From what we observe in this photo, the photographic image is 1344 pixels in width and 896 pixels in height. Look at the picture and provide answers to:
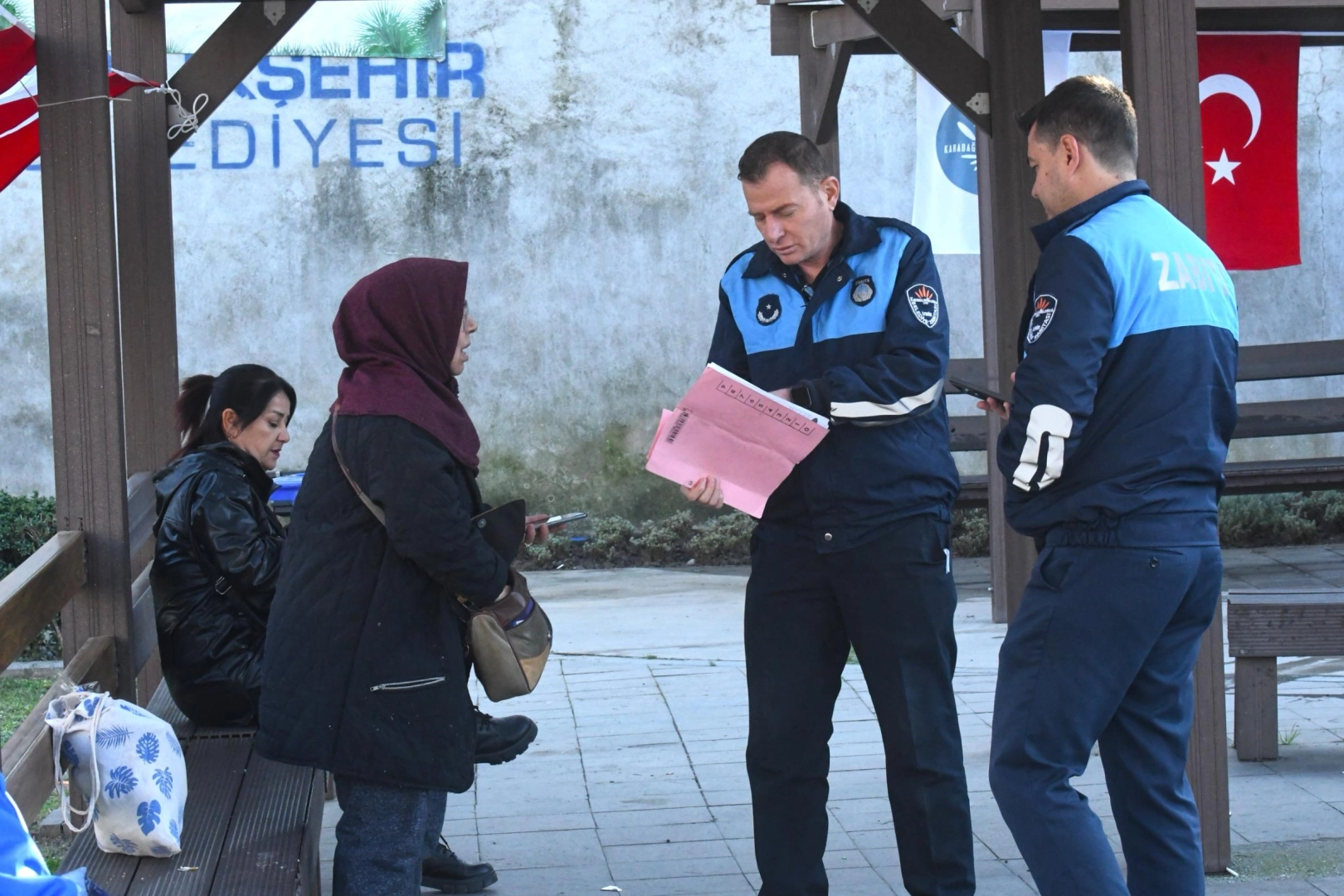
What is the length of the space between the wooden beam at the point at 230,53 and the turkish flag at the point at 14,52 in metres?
1.30

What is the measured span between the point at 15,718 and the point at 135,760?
356cm

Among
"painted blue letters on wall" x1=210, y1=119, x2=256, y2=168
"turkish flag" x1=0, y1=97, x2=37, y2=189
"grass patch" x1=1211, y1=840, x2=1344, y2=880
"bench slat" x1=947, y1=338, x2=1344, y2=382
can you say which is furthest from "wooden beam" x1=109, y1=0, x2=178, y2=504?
"painted blue letters on wall" x1=210, y1=119, x2=256, y2=168

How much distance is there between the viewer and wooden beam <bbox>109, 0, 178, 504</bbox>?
200 inches

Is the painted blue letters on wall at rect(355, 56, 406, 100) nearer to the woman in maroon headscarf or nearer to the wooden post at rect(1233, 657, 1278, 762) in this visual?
the wooden post at rect(1233, 657, 1278, 762)

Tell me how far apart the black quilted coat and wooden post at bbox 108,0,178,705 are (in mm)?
2233

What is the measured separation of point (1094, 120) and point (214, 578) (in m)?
2.39

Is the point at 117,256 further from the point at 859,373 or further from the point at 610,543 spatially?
the point at 610,543

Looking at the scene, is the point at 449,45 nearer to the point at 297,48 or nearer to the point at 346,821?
the point at 297,48

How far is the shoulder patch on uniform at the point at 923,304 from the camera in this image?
3.31 metres

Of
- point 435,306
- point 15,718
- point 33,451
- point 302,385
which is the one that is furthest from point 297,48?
point 435,306

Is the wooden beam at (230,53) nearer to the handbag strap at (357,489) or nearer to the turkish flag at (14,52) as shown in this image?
the turkish flag at (14,52)

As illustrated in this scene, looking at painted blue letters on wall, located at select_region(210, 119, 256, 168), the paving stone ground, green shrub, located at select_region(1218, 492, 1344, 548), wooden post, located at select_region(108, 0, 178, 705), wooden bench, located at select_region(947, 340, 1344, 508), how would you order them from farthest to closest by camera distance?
painted blue letters on wall, located at select_region(210, 119, 256, 168), green shrub, located at select_region(1218, 492, 1344, 548), wooden bench, located at select_region(947, 340, 1344, 508), wooden post, located at select_region(108, 0, 178, 705), the paving stone ground

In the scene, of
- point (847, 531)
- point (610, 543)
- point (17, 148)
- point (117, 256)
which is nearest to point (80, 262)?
point (117, 256)

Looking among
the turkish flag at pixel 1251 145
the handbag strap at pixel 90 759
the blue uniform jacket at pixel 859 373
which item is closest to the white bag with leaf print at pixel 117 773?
the handbag strap at pixel 90 759
